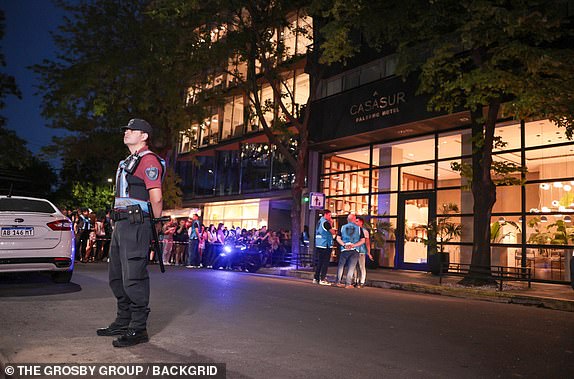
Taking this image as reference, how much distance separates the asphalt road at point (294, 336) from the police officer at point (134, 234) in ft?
0.67

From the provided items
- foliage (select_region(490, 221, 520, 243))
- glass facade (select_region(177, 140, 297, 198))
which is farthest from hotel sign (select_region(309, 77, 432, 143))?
foliage (select_region(490, 221, 520, 243))

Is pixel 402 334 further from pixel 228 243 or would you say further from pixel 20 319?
pixel 228 243

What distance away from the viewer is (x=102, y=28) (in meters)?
23.3

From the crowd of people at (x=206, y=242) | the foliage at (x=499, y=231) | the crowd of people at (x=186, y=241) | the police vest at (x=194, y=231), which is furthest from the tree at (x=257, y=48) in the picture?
the foliage at (x=499, y=231)

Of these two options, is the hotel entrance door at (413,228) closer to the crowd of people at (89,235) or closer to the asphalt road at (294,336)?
the asphalt road at (294,336)

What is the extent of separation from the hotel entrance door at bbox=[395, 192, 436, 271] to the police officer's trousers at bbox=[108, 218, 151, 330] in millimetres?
16184

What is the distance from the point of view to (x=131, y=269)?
4.58 metres

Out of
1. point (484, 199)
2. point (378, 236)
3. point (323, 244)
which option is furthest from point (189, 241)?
point (484, 199)

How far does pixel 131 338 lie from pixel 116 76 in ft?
64.0

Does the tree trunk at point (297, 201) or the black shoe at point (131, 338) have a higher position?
the tree trunk at point (297, 201)

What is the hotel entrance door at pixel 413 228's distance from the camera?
773 inches

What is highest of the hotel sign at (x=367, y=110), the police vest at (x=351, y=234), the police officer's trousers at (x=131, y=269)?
the hotel sign at (x=367, y=110)

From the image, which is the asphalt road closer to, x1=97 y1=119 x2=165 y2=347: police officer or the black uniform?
x1=97 y1=119 x2=165 y2=347: police officer

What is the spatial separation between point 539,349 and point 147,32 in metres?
21.5
